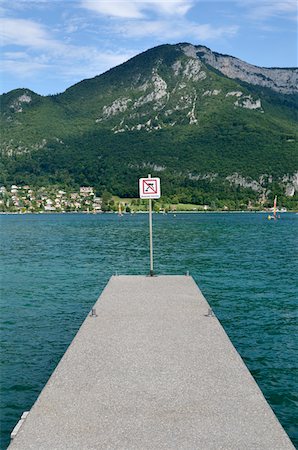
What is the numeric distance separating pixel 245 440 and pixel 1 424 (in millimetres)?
6209

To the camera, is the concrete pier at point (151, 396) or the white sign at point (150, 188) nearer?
the concrete pier at point (151, 396)

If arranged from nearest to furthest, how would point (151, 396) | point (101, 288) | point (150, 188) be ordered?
point (151, 396)
point (150, 188)
point (101, 288)

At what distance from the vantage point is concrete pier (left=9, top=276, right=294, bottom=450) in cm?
729

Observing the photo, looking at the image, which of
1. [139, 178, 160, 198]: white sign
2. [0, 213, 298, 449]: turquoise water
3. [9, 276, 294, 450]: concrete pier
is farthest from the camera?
[139, 178, 160, 198]: white sign

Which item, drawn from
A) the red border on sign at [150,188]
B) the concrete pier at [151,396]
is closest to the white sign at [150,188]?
the red border on sign at [150,188]

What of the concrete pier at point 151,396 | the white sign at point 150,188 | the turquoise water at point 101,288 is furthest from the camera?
the white sign at point 150,188

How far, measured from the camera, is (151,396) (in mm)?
→ 8773

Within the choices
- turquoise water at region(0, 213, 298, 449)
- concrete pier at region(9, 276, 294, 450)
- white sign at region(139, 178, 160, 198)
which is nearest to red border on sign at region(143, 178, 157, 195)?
white sign at region(139, 178, 160, 198)

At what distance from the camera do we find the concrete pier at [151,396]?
7.29m

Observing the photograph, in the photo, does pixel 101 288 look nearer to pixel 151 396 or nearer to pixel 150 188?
pixel 150 188

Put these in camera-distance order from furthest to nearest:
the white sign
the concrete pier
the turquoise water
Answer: the white sign → the turquoise water → the concrete pier

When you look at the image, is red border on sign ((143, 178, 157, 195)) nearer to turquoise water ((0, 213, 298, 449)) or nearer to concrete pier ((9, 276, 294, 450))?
turquoise water ((0, 213, 298, 449))

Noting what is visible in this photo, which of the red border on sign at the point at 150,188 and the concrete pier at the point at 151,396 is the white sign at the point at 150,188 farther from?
the concrete pier at the point at 151,396

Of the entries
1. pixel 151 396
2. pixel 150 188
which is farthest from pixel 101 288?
pixel 151 396
